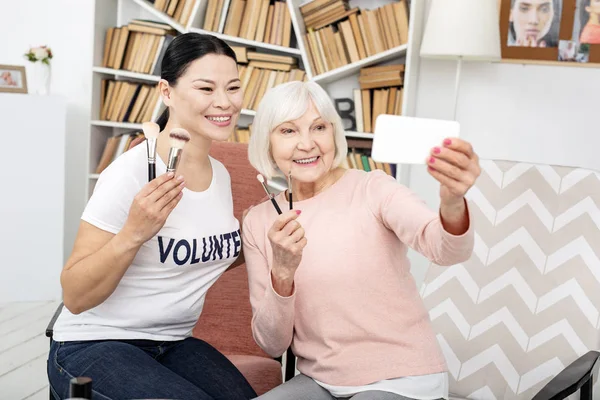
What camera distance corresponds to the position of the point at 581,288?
6.80ft

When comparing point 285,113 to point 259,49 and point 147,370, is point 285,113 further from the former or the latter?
point 259,49

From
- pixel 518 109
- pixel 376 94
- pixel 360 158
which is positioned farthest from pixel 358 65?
pixel 518 109

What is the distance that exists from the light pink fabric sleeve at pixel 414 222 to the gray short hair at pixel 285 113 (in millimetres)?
153

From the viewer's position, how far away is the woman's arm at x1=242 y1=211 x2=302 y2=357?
1.70 m

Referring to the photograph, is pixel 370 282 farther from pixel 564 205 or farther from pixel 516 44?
pixel 516 44

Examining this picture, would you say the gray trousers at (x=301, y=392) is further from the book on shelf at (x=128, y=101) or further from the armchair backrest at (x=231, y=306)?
the book on shelf at (x=128, y=101)

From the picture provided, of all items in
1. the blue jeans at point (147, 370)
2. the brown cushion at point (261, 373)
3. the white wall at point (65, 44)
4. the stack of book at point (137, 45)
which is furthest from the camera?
the white wall at point (65, 44)

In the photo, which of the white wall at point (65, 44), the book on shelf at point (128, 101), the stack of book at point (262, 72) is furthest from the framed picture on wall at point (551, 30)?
the white wall at point (65, 44)

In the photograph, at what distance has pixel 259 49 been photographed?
418 centimetres

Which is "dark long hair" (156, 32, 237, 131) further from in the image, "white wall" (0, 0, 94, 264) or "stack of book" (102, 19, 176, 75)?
"white wall" (0, 0, 94, 264)

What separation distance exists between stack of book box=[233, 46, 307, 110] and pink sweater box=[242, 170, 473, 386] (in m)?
2.19

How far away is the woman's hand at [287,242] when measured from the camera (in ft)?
5.18

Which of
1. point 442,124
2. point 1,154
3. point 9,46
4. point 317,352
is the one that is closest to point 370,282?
point 317,352

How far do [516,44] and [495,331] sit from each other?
6.17ft
